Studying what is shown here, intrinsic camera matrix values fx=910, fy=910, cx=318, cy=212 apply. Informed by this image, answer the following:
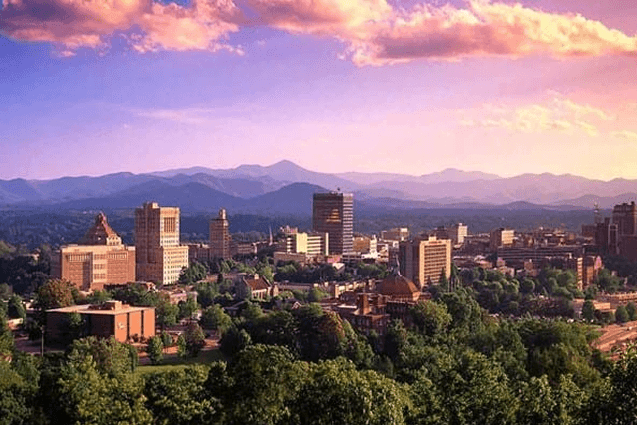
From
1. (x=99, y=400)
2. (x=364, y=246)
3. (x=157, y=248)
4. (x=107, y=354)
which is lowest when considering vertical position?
(x=107, y=354)

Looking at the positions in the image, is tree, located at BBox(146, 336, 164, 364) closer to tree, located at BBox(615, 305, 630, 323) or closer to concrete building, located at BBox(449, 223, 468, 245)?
tree, located at BBox(615, 305, 630, 323)

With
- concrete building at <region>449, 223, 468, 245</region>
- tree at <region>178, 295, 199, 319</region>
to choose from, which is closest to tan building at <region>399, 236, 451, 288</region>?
tree at <region>178, 295, 199, 319</region>

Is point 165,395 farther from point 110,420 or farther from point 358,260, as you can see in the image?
point 358,260

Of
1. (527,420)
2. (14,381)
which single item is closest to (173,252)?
(14,381)

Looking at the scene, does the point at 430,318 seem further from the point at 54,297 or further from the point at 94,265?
the point at 94,265

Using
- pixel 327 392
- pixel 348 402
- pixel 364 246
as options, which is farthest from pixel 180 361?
pixel 364 246
